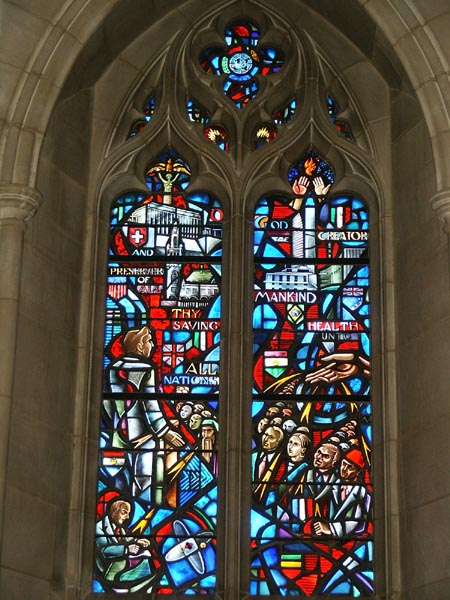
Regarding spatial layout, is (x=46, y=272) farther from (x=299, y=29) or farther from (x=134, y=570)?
(x=299, y=29)

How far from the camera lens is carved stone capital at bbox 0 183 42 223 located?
1041 centimetres

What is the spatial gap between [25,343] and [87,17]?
2544mm

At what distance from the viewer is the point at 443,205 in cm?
1049

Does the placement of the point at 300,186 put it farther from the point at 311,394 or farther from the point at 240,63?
the point at 311,394

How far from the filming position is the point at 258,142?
1211 cm

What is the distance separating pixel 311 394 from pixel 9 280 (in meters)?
2.50

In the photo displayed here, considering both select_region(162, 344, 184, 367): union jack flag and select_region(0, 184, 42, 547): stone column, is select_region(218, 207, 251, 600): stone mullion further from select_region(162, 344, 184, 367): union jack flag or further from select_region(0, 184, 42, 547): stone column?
select_region(0, 184, 42, 547): stone column

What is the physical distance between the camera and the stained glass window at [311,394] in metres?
10.6

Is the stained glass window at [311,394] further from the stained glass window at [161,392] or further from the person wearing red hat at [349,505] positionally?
the stained glass window at [161,392]

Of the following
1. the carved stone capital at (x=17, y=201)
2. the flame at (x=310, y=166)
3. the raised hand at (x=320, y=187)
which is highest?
the flame at (x=310, y=166)

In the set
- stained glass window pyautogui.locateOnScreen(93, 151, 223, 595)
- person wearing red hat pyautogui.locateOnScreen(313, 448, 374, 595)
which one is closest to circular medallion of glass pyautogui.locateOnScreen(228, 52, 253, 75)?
stained glass window pyautogui.locateOnScreen(93, 151, 223, 595)

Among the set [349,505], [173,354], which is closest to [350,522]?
[349,505]

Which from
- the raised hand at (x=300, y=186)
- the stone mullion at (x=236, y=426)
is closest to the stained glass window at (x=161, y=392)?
the stone mullion at (x=236, y=426)

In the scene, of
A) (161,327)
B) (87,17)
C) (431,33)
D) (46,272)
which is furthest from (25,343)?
(431,33)
